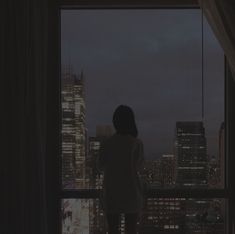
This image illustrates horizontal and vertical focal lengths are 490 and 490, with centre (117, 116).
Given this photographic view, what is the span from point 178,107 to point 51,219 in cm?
137

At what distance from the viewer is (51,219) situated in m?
3.93

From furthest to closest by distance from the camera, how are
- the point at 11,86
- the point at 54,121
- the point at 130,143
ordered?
1. the point at 54,121
2. the point at 11,86
3. the point at 130,143

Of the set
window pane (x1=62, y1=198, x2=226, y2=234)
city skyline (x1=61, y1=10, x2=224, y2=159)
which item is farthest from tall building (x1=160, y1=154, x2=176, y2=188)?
city skyline (x1=61, y1=10, x2=224, y2=159)

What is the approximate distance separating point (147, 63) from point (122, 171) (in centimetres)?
103

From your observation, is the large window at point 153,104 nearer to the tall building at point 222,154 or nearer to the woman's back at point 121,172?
the tall building at point 222,154

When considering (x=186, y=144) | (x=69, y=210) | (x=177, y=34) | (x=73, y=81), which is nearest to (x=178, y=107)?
(x=186, y=144)

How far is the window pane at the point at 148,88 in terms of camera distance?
3936mm

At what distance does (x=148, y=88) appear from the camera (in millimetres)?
3992

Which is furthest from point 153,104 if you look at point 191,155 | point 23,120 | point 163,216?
point 23,120

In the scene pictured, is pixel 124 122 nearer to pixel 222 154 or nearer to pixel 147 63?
pixel 147 63

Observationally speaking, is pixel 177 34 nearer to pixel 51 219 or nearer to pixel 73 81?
pixel 73 81

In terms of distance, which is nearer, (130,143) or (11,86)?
(130,143)

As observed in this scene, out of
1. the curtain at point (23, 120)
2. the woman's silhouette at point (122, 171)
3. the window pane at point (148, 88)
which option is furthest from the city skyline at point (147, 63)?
the woman's silhouette at point (122, 171)

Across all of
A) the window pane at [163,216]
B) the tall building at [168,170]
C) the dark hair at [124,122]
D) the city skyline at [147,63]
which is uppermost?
the city skyline at [147,63]
